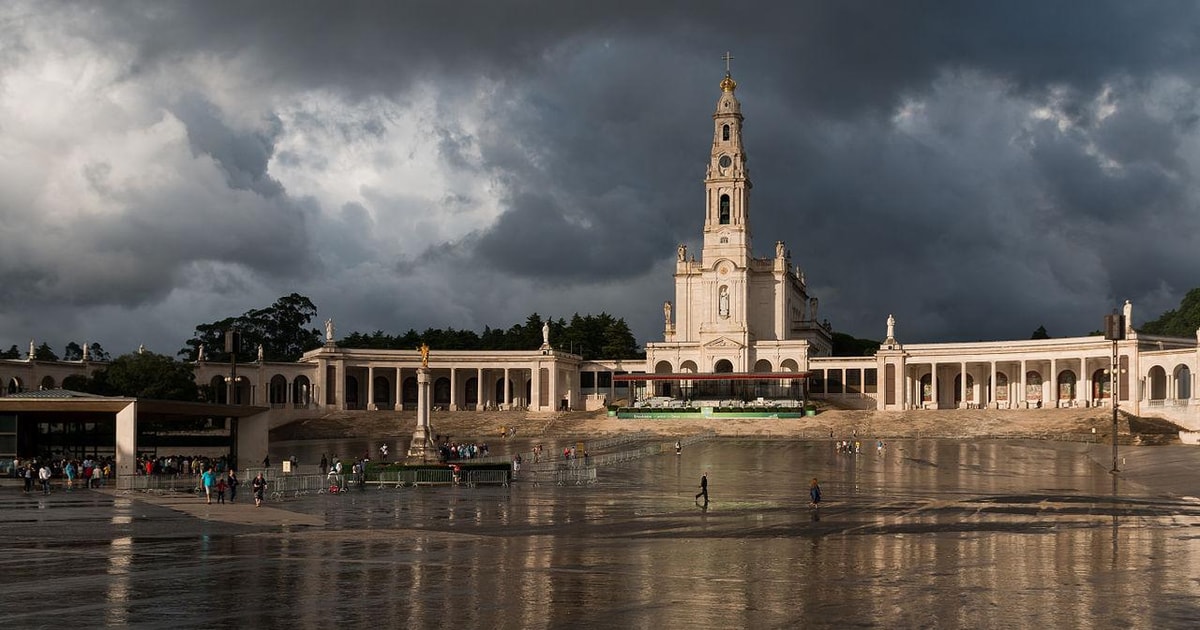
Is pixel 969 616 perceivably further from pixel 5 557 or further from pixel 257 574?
pixel 5 557

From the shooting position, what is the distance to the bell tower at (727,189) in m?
130

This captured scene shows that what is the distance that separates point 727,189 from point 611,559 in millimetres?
105451

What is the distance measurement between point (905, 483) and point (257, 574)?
3694 centimetres

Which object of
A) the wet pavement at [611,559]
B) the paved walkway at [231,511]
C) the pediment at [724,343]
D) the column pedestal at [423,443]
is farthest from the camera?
the pediment at [724,343]

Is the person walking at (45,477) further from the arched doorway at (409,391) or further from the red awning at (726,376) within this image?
the arched doorway at (409,391)

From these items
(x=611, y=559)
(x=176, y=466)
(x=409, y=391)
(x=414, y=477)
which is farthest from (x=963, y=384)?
(x=611, y=559)

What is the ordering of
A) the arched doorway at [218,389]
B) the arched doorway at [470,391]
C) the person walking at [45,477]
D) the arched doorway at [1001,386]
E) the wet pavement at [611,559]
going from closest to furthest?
the wet pavement at [611,559] < the person walking at [45,477] < the arched doorway at [218,389] < the arched doorway at [1001,386] < the arched doorway at [470,391]

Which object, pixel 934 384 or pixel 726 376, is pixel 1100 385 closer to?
pixel 934 384

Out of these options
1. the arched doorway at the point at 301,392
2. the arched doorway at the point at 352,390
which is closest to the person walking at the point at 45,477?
the arched doorway at the point at 301,392

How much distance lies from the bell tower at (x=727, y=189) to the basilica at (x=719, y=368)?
16cm

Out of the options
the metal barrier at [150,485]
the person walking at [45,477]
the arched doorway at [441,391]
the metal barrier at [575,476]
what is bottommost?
the metal barrier at [575,476]

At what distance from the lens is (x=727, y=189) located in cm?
13050

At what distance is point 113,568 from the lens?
25812 mm

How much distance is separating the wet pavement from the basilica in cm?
6502
